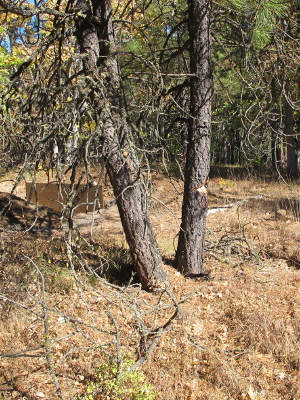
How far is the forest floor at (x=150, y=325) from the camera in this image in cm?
346

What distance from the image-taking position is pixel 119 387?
10.8ft

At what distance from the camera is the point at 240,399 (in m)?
3.41

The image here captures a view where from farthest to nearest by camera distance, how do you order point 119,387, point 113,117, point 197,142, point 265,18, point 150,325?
point 197,142 < point 265,18 < point 113,117 < point 150,325 < point 119,387

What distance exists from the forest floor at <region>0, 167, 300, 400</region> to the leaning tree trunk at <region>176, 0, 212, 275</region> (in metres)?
0.38

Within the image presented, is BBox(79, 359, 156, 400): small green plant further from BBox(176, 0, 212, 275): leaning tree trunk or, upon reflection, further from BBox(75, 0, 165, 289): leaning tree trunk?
BBox(176, 0, 212, 275): leaning tree trunk

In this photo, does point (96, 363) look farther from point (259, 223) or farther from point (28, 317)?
point (259, 223)

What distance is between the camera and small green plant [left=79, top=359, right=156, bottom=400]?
10.8 feet

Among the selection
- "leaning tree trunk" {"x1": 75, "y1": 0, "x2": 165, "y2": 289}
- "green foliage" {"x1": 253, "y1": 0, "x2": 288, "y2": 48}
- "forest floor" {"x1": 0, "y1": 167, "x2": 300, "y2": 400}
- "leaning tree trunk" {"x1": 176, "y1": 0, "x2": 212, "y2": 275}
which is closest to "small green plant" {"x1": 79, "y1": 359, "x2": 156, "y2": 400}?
"forest floor" {"x1": 0, "y1": 167, "x2": 300, "y2": 400}

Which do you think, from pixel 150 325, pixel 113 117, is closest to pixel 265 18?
pixel 113 117

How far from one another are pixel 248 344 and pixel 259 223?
457cm

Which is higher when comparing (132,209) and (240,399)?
(132,209)

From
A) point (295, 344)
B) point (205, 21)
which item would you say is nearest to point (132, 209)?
point (295, 344)

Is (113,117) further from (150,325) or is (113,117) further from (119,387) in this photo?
(119,387)

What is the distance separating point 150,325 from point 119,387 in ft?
4.13
